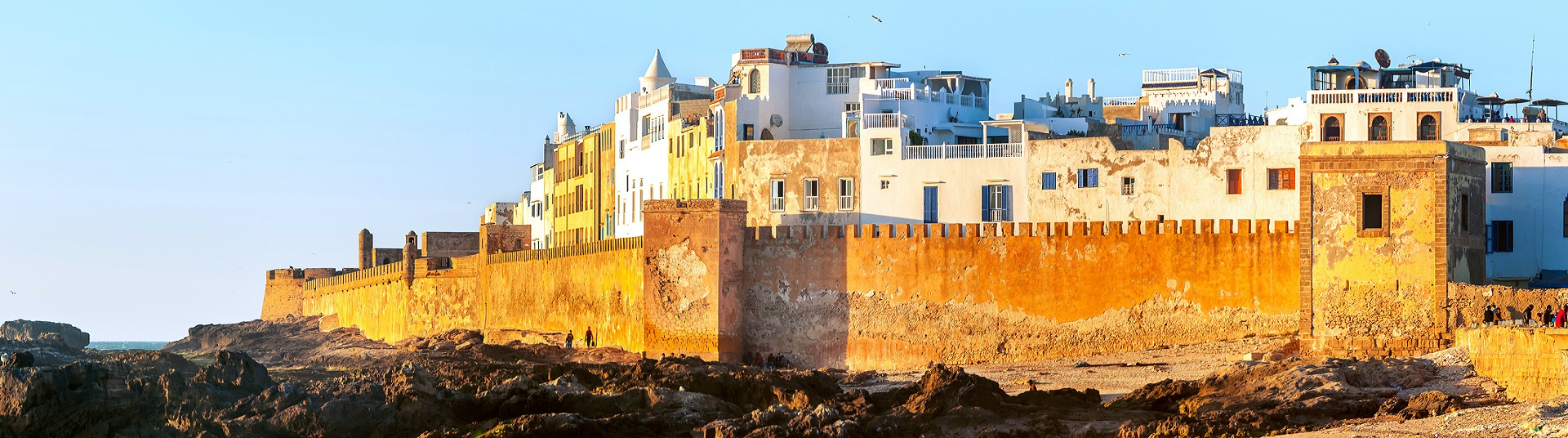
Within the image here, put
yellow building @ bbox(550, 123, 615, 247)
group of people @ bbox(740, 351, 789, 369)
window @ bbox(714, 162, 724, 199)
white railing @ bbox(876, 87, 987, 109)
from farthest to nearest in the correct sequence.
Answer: yellow building @ bbox(550, 123, 615, 247), white railing @ bbox(876, 87, 987, 109), window @ bbox(714, 162, 724, 199), group of people @ bbox(740, 351, 789, 369)

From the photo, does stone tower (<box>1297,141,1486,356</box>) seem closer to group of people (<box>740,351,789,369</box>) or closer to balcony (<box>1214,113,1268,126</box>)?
group of people (<box>740,351,789,369</box>)

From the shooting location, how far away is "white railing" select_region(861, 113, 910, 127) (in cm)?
4416

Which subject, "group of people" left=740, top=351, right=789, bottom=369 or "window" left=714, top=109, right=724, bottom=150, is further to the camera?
"window" left=714, top=109, right=724, bottom=150

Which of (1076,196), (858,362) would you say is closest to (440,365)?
(858,362)

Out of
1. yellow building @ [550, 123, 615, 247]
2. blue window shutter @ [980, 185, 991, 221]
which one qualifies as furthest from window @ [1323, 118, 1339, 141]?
yellow building @ [550, 123, 615, 247]

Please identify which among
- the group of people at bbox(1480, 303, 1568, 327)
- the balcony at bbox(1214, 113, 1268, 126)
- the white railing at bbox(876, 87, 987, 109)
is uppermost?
the white railing at bbox(876, 87, 987, 109)

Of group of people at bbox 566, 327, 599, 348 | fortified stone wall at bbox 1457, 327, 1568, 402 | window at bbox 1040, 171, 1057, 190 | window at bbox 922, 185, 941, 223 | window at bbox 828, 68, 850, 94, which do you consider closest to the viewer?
fortified stone wall at bbox 1457, 327, 1568, 402

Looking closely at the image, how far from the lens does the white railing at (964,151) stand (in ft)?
140

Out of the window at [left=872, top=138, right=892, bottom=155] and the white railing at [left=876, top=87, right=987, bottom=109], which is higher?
the white railing at [left=876, top=87, right=987, bottom=109]

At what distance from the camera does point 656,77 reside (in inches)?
2254

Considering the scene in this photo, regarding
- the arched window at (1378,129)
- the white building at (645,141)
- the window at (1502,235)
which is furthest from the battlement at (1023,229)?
the white building at (645,141)

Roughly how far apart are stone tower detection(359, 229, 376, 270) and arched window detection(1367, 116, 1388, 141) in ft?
117

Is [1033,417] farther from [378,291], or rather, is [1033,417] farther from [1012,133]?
[378,291]

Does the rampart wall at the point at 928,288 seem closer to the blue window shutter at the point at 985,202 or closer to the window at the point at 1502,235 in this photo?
the blue window shutter at the point at 985,202
